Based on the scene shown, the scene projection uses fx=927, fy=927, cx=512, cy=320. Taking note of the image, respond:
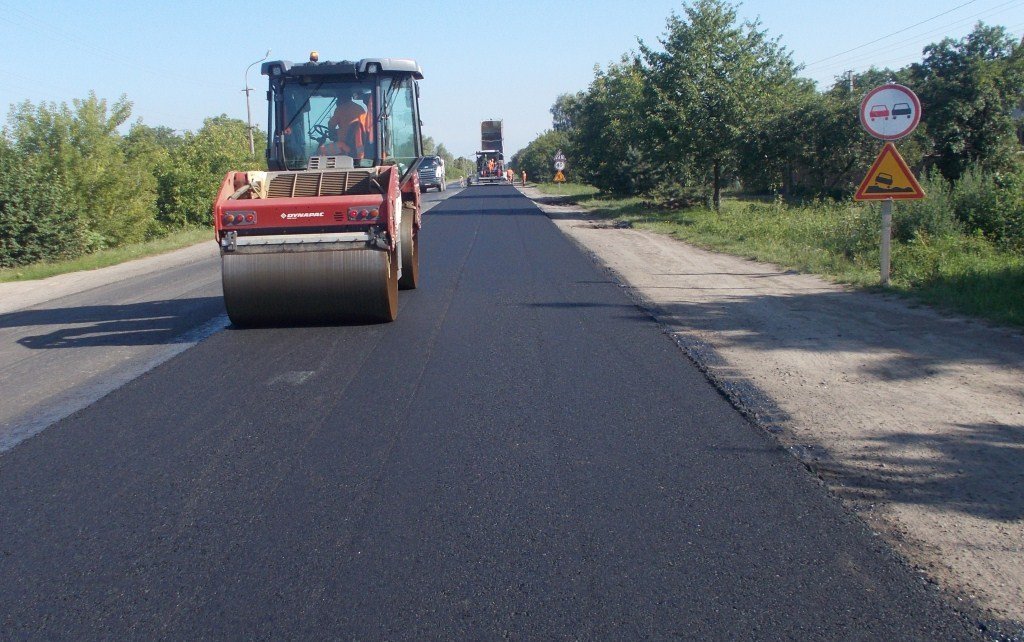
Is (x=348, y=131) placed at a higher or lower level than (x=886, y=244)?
higher

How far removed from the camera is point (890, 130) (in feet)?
37.2

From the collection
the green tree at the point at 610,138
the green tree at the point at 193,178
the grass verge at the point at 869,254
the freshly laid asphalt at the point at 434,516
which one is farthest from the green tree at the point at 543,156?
the freshly laid asphalt at the point at 434,516

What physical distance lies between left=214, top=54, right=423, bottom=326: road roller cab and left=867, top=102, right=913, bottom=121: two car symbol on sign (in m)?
5.67

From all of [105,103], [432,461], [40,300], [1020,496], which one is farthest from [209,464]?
[105,103]

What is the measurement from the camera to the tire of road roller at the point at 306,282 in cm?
937

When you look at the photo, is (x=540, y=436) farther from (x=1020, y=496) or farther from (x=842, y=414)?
(x=1020, y=496)

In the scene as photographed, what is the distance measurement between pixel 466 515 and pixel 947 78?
1167 inches

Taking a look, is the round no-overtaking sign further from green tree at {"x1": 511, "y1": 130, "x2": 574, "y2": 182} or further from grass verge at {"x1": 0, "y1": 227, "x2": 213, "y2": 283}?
green tree at {"x1": 511, "y1": 130, "x2": 574, "y2": 182}

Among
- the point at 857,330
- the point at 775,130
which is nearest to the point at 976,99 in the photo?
the point at 775,130

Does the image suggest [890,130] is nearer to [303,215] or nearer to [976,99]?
[303,215]

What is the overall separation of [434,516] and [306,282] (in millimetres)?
5222

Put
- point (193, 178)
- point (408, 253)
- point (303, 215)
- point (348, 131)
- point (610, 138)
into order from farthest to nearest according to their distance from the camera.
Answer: point (610, 138) < point (193, 178) < point (408, 253) < point (348, 131) < point (303, 215)

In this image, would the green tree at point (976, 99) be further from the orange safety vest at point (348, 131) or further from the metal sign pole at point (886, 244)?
the orange safety vest at point (348, 131)

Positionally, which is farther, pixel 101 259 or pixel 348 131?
pixel 101 259
